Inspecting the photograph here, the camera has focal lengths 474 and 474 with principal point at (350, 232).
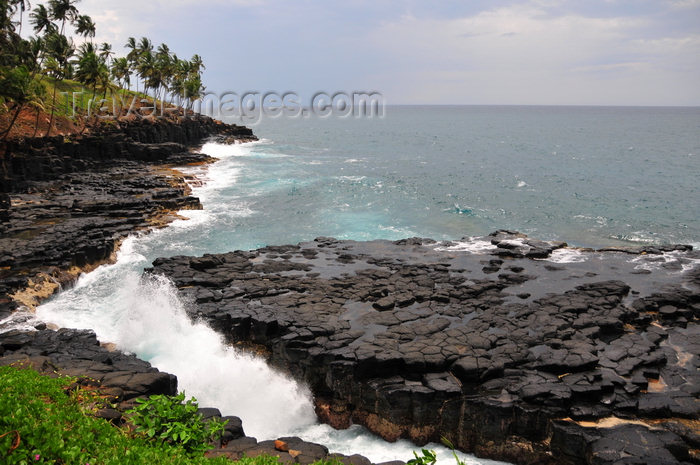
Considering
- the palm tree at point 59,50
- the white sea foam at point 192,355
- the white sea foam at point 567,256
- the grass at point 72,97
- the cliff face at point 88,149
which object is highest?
the palm tree at point 59,50

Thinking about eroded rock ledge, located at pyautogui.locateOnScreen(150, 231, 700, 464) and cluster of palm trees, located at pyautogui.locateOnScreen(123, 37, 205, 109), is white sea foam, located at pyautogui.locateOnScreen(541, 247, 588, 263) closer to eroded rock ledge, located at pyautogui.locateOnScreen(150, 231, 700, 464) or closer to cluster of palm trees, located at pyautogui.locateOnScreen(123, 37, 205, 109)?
eroded rock ledge, located at pyautogui.locateOnScreen(150, 231, 700, 464)

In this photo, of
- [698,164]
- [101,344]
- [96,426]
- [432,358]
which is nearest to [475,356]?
[432,358]

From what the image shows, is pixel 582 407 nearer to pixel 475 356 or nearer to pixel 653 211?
pixel 475 356

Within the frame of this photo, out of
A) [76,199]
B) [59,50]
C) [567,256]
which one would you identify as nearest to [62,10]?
[59,50]

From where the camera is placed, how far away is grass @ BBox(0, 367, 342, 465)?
708cm

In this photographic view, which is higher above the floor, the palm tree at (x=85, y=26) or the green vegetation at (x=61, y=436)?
the palm tree at (x=85, y=26)

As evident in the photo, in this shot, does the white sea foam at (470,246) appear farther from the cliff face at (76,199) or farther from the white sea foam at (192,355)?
the cliff face at (76,199)

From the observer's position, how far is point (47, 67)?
71625mm

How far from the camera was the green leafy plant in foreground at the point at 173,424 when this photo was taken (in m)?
9.30

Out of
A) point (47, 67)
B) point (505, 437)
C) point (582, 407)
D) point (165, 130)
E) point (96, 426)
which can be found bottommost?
point (505, 437)

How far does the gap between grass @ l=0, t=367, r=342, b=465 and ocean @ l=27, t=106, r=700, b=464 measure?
669 cm

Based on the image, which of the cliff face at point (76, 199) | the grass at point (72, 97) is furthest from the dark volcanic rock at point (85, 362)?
the grass at point (72, 97)

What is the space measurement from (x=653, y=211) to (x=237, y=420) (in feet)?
156

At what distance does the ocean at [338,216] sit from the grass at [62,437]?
263 inches
